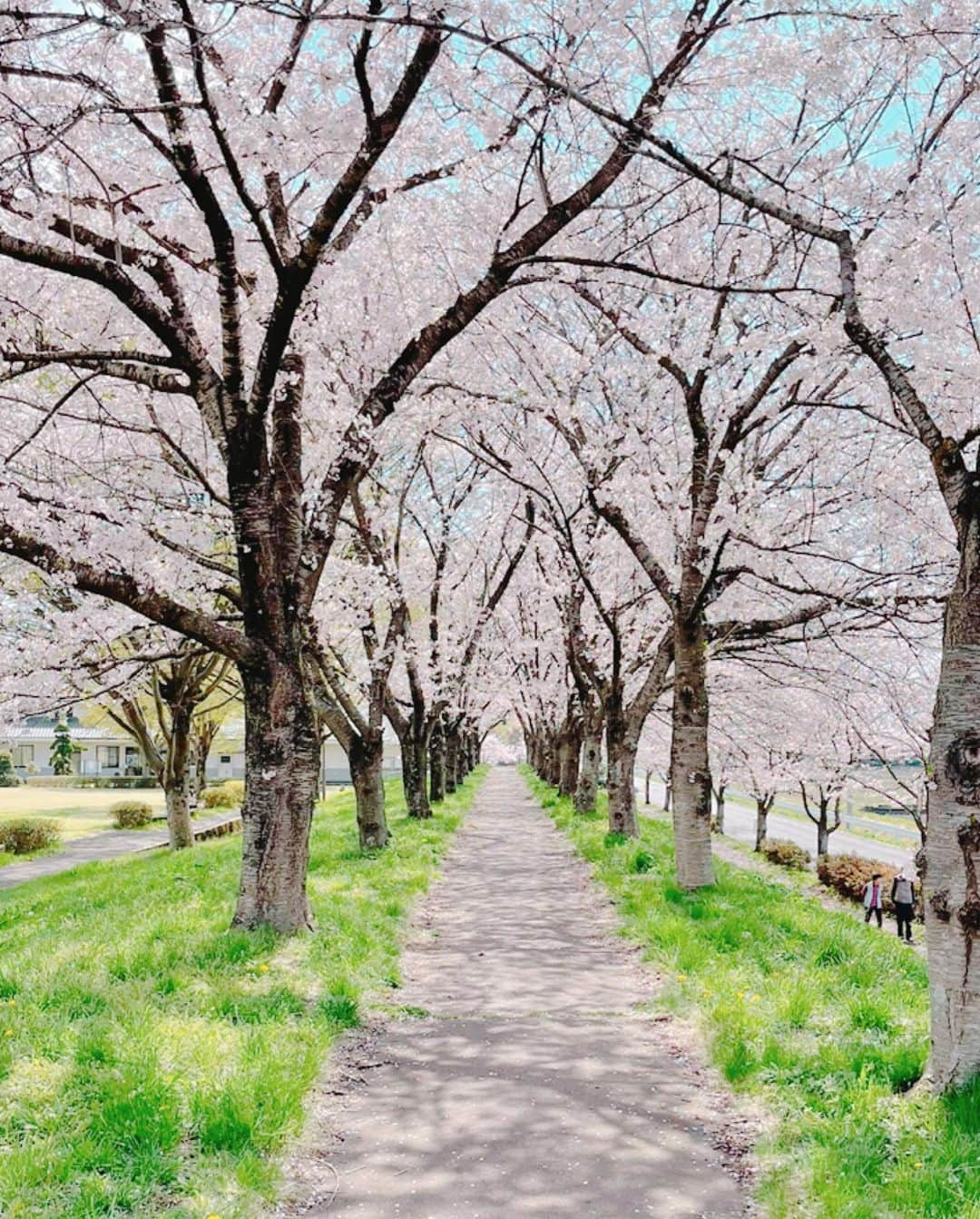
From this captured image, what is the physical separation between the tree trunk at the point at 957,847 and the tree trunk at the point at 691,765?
574cm

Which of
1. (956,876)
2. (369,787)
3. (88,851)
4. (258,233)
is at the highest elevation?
(258,233)

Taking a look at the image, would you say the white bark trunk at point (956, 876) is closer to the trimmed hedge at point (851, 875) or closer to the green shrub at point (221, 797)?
the trimmed hedge at point (851, 875)

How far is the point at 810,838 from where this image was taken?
158ft

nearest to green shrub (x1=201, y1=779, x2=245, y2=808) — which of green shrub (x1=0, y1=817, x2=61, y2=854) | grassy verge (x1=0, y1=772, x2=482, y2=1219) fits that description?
green shrub (x1=0, y1=817, x2=61, y2=854)

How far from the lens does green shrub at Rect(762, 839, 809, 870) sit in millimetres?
27625

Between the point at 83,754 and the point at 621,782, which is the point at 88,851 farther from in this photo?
the point at 83,754

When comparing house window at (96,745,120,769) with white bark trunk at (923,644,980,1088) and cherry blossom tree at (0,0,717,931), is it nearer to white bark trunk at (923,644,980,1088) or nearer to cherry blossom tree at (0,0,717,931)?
cherry blossom tree at (0,0,717,931)

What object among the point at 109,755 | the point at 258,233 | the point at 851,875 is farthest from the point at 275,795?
the point at 109,755

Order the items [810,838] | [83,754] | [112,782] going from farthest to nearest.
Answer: [83,754]
[112,782]
[810,838]

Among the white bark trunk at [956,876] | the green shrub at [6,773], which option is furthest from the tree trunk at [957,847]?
the green shrub at [6,773]

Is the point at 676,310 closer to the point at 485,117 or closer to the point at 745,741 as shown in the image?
the point at 485,117

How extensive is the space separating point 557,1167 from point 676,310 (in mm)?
8561

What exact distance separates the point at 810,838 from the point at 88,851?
119 ft

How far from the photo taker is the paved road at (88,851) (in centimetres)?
1967
